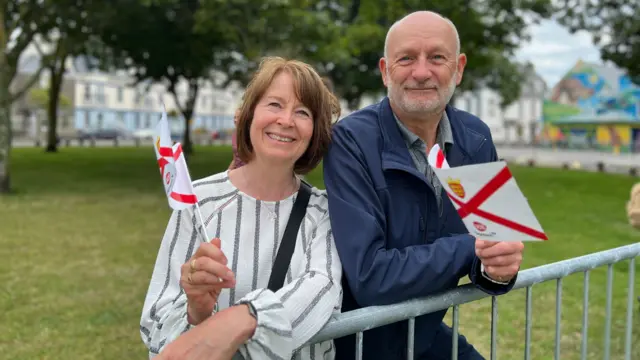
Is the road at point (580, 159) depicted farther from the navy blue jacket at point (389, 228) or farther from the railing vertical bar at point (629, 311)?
the navy blue jacket at point (389, 228)

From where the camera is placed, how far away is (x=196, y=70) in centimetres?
2428

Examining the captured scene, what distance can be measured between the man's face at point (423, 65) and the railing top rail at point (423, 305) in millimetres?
650

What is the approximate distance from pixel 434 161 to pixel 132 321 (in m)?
4.52

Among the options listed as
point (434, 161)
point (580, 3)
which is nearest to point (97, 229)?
point (434, 161)

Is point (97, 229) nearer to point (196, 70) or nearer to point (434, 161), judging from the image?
point (434, 161)

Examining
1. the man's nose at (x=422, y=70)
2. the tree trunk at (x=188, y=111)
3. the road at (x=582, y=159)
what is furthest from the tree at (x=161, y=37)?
the man's nose at (x=422, y=70)

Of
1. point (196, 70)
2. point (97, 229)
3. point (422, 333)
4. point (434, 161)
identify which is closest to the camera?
point (434, 161)

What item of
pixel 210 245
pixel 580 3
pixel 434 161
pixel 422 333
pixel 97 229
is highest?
pixel 580 3

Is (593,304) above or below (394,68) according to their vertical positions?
below

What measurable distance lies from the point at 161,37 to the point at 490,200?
2121 centimetres

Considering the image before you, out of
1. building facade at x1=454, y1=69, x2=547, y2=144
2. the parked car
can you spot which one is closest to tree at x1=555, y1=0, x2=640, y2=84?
the parked car

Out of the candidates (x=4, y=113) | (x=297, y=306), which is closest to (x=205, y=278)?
Result: (x=297, y=306)

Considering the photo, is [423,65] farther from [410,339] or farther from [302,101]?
[410,339]

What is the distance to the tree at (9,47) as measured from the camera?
14344mm
